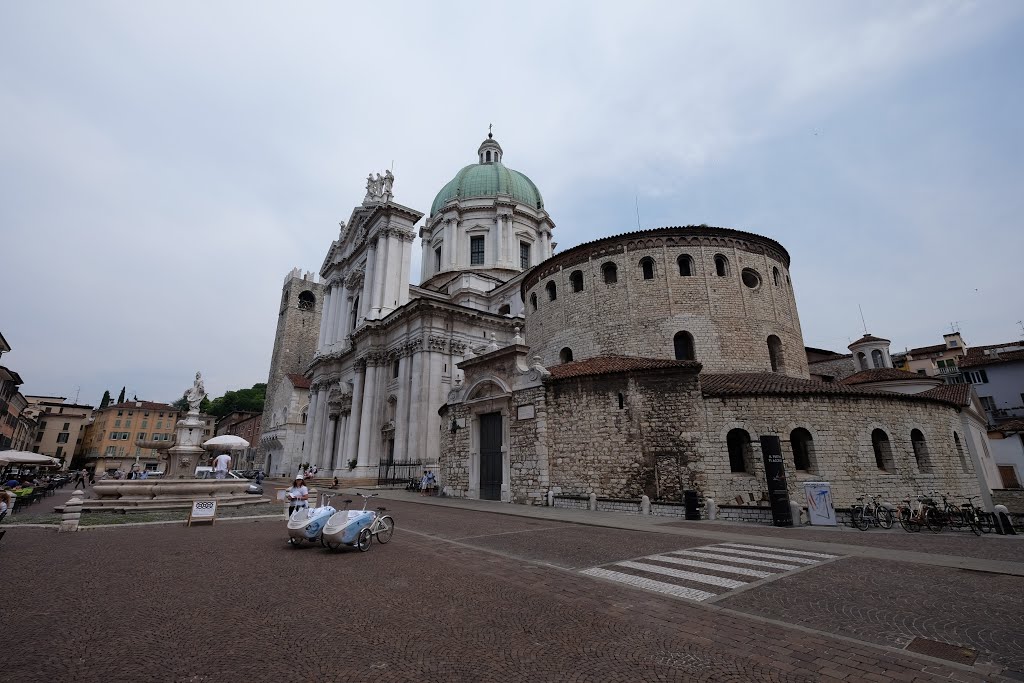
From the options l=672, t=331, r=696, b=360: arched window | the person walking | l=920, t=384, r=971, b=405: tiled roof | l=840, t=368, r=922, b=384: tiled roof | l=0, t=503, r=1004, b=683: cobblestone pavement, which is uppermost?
l=672, t=331, r=696, b=360: arched window

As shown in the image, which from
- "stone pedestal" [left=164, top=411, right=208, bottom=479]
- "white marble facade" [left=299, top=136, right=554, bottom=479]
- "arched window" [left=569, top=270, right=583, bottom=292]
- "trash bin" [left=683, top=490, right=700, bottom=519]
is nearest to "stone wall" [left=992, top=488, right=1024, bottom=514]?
"trash bin" [left=683, top=490, right=700, bottom=519]

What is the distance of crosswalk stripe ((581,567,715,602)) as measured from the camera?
19.6ft

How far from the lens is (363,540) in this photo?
30.0ft

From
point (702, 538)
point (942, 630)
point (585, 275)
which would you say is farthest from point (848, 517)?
point (585, 275)

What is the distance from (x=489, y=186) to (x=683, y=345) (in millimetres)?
34510

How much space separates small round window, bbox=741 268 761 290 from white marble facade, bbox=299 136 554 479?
1275 cm

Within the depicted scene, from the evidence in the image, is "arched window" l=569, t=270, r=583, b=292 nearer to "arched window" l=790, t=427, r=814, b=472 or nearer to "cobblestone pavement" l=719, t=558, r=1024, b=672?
"arched window" l=790, t=427, r=814, b=472

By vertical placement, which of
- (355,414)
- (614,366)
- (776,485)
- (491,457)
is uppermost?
(355,414)

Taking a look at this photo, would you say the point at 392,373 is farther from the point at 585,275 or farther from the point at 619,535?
the point at 619,535

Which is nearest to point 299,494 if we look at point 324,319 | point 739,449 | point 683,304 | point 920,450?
point 739,449

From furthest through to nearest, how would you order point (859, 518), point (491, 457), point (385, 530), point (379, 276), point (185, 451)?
point (379, 276) < point (185, 451) < point (491, 457) < point (859, 518) < point (385, 530)

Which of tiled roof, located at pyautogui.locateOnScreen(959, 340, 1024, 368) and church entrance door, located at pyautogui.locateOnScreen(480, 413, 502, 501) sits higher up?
tiled roof, located at pyautogui.locateOnScreen(959, 340, 1024, 368)

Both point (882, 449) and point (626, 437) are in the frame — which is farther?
point (882, 449)

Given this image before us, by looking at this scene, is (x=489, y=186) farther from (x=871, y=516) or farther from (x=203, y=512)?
(x=871, y=516)
